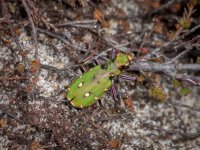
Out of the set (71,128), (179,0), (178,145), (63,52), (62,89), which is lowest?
(178,145)

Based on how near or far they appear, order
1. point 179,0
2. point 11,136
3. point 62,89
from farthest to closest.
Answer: point 179,0, point 62,89, point 11,136

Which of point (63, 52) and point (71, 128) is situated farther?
point (63, 52)

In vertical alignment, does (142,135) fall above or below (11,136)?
below

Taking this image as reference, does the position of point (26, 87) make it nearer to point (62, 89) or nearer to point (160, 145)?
point (62, 89)

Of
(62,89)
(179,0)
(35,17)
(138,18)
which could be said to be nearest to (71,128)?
(62,89)

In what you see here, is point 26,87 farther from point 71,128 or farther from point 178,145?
point 178,145

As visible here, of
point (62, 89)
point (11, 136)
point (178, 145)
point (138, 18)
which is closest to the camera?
point (11, 136)

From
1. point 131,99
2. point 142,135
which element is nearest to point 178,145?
point 142,135
